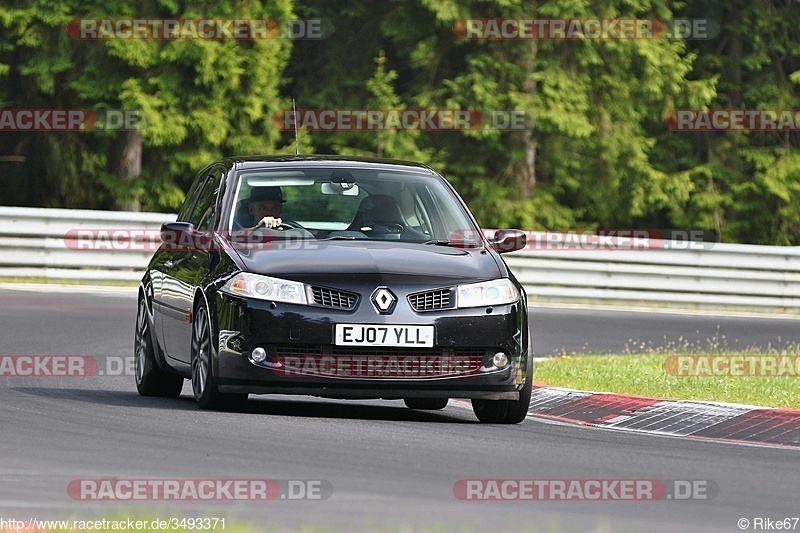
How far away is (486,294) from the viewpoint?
1055 cm

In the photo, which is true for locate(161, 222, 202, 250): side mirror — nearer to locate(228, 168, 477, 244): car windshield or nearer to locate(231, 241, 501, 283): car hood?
locate(228, 168, 477, 244): car windshield

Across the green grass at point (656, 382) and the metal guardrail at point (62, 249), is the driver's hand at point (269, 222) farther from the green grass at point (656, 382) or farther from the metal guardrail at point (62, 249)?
the metal guardrail at point (62, 249)

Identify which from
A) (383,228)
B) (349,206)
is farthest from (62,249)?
(383,228)

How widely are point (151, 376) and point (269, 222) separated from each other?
5.50 ft

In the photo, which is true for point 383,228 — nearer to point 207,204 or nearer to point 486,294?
point 486,294

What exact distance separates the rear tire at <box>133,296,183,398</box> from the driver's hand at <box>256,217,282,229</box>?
1.46 m

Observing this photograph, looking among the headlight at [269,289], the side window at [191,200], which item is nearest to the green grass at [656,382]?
the side window at [191,200]

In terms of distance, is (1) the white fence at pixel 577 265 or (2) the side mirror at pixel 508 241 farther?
(1) the white fence at pixel 577 265

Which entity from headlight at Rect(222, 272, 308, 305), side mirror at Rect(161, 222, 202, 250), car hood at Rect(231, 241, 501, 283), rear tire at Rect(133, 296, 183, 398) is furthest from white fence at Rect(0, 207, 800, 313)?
headlight at Rect(222, 272, 308, 305)

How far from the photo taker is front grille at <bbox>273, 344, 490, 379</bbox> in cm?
1027

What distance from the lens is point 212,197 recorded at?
12.0 meters

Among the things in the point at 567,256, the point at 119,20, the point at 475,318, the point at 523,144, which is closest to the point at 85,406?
the point at 475,318

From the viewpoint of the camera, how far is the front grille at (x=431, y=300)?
33.9 ft

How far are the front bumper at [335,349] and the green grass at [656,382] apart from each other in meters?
2.55
